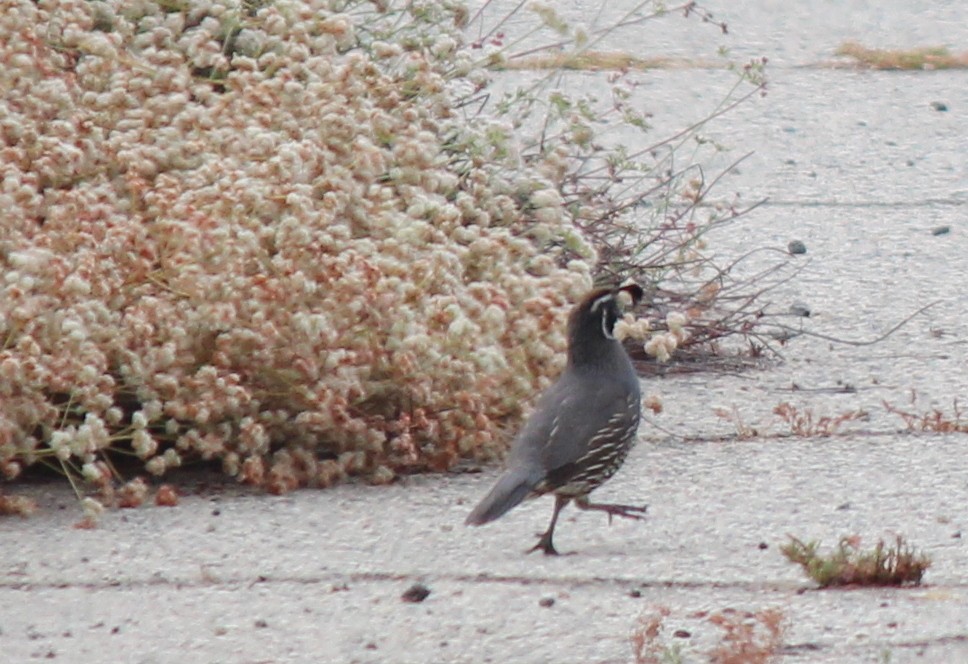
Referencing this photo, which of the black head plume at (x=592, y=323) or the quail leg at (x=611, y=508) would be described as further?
the black head plume at (x=592, y=323)

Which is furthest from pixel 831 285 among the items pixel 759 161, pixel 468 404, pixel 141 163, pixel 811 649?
pixel 811 649

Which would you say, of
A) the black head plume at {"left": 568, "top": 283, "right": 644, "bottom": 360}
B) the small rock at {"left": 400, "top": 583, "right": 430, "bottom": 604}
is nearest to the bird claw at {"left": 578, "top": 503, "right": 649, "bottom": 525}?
the black head plume at {"left": 568, "top": 283, "right": 644, "bottom": 360}

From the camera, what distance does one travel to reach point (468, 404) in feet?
17.2

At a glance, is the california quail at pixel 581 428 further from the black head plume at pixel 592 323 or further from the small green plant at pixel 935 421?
the small green plant at pixel 935 421

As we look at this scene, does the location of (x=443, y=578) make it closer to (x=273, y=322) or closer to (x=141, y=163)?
(x=273, y=322)

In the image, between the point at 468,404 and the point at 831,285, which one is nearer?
the point at 468,404

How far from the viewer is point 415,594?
14.3 ft

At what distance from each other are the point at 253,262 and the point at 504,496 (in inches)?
40.3

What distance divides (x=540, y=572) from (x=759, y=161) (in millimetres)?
4295

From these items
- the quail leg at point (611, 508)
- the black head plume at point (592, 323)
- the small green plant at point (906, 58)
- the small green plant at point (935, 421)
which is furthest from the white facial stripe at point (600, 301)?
the small green plant at point (906, 58)

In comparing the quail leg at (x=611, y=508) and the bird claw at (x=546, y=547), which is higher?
the quail leg at (x=611, y=508)

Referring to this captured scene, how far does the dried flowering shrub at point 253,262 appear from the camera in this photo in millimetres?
5000

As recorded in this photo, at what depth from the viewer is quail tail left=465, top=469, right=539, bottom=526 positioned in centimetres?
461

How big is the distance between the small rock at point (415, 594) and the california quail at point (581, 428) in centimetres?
27
